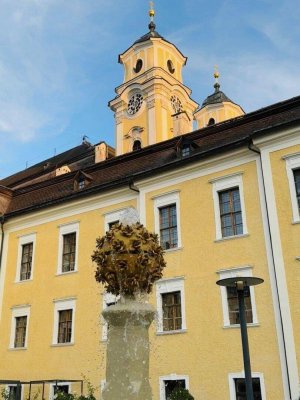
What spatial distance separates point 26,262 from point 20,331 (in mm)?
3128

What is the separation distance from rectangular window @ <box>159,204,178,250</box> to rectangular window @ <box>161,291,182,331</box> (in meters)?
1.77

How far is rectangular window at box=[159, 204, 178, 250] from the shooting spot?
17.6 meters

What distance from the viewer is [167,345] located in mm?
16234

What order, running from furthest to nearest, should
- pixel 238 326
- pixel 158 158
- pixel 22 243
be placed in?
1. pixel 22 243
2. pixel 158 158
3. pixel 238 326

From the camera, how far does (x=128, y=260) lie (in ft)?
17.9

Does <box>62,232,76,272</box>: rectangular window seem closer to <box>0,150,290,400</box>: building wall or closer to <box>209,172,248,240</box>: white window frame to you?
<box>0,150,290,400</box>: building wall

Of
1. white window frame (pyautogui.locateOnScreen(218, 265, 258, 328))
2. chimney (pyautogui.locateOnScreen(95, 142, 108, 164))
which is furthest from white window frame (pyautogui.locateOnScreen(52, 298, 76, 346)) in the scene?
chimney (pyautogui.locateOnScreen(95, 142, 108, 164))

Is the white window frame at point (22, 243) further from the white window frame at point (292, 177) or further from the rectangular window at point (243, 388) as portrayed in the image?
the white window frame at point (292, 177)

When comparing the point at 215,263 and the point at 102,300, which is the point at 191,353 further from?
the point at 102,300

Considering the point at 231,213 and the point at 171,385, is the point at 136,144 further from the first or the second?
the point at 171,385

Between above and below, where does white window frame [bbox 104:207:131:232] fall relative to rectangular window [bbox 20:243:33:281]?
above

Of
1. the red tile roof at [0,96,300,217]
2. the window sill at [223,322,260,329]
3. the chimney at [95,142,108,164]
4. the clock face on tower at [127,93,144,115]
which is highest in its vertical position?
the clock face on tower at [127,93,144,115]

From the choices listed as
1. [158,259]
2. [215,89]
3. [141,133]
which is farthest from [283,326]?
[215,89]

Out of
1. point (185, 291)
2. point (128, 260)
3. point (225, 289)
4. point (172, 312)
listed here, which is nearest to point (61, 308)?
A: point (172, 312)
